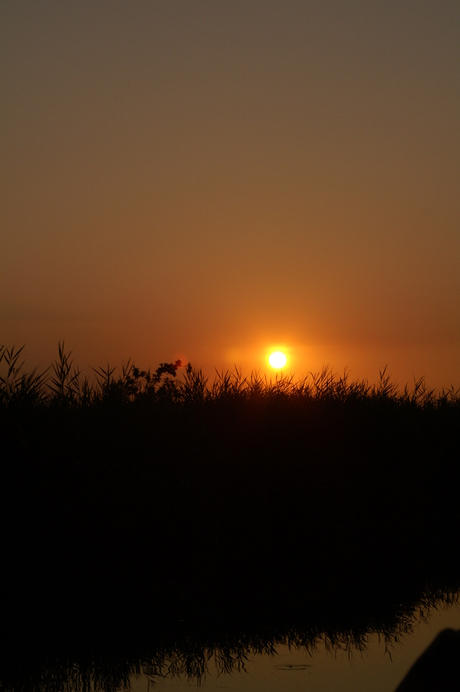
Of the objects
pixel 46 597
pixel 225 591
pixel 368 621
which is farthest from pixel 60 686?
pixel 368 621

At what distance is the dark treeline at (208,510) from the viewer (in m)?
8.84

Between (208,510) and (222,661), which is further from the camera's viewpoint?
(208,510)

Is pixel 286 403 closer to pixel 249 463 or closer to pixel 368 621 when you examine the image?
pixel 249 463

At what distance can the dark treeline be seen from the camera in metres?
8.84

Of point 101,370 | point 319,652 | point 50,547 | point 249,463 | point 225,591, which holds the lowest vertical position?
point 319,652

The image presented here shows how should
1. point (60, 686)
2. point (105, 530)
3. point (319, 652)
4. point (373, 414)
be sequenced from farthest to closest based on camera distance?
point (373, 414) → point (105, 530) → point (319, 652) → point (60, 686)

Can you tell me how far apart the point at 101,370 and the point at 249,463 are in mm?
3276

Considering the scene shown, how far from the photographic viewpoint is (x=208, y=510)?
1161 cm

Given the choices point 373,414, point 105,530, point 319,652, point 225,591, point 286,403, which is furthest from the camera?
point 373,414

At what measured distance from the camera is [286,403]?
14453 millimetres

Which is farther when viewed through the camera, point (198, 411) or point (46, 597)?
point (198, 411)

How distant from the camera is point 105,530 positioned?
1041 cm

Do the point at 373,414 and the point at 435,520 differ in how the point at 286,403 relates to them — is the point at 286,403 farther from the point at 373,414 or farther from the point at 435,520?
the point at 435,520

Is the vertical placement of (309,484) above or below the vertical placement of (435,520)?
above
